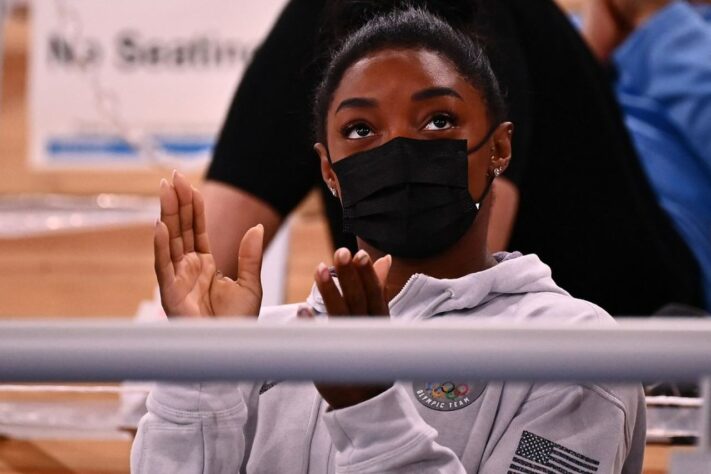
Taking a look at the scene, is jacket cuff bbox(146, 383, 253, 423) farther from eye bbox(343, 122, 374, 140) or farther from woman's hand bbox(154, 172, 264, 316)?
eye bbox(343, 122, 374, 140)

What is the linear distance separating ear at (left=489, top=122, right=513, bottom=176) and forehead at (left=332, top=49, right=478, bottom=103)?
0.03m

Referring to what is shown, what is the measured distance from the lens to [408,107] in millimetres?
620

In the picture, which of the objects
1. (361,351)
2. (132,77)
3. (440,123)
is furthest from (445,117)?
(132,77)

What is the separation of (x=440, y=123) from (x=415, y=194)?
35 millimetres

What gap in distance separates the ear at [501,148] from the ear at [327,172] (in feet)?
0.25

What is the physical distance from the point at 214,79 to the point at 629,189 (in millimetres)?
892

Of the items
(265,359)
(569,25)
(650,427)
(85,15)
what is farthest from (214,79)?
(265,359)

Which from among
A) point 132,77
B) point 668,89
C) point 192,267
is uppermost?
point 192,267

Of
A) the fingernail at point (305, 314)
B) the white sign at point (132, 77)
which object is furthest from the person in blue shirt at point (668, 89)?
the fingernail at point (305, 314)

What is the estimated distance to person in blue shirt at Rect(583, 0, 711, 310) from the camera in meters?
1.24

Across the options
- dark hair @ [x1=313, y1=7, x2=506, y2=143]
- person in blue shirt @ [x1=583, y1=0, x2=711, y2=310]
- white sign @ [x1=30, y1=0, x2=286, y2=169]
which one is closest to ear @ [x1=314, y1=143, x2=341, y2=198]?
dark hair @ [x1=313, y1=7, x2=506, y2=143]

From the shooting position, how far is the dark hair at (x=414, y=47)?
0.65 meters

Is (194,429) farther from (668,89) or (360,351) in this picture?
(668,89)

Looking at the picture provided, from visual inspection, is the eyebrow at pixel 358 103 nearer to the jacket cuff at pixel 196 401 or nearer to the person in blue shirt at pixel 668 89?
the jacket cuff at pixel 196 401
